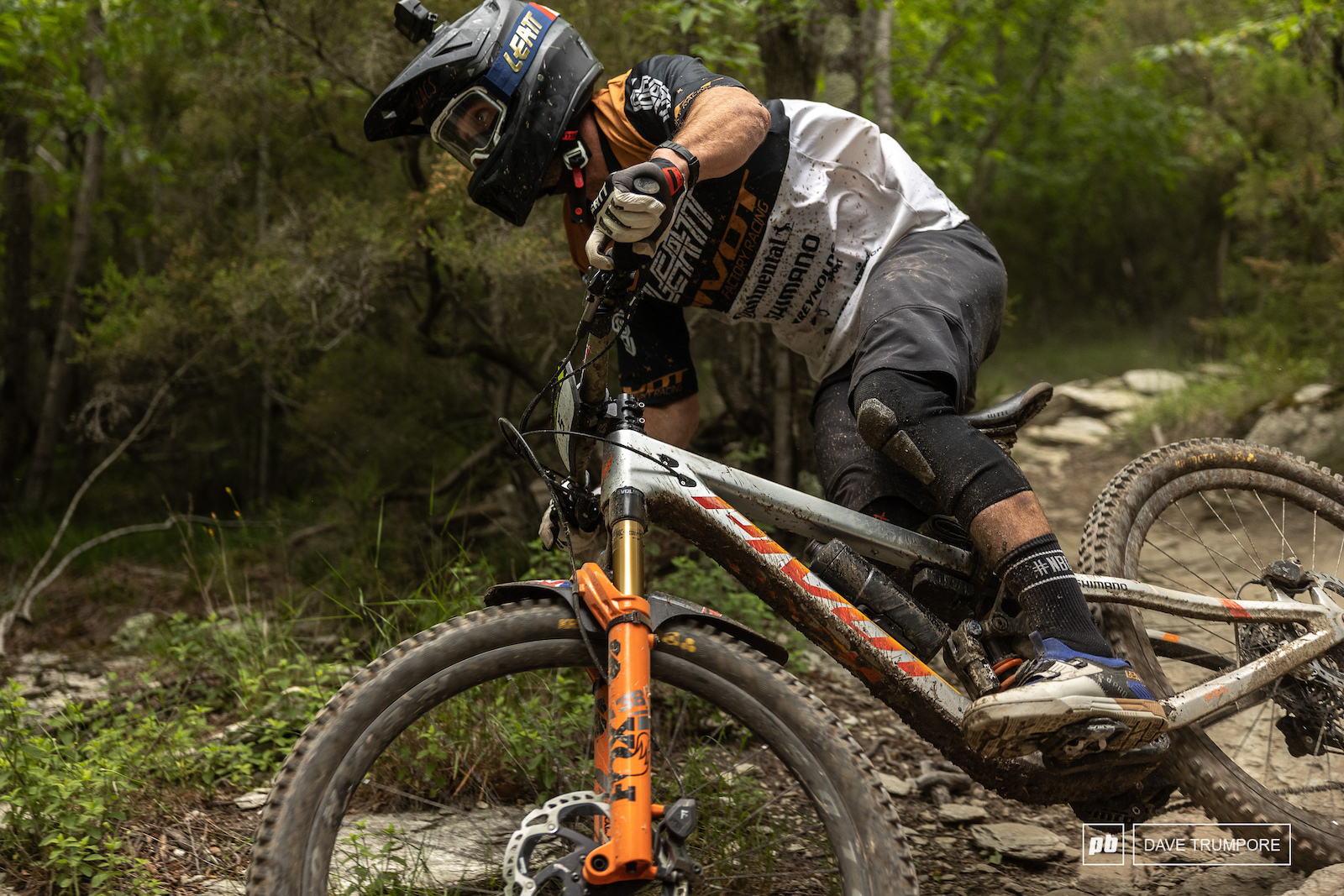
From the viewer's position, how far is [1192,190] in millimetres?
15281

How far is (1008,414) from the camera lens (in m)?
2.04

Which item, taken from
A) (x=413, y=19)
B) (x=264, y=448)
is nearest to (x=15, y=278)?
(x=264, y=448)

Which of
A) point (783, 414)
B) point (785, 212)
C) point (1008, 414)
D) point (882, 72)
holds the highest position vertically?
point (882, 72)

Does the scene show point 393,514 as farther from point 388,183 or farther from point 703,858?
point 703,858

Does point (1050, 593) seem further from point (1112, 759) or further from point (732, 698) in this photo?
point (732, 698)

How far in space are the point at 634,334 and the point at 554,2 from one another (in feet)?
9.96

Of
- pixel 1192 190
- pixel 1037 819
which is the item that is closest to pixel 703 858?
pixel 1037 819

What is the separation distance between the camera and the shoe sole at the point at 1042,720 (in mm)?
1612

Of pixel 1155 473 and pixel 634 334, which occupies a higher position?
pixel 634 334

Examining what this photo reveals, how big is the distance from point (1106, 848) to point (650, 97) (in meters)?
2.26

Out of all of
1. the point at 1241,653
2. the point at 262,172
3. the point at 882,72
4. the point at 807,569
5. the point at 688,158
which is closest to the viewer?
the point at 688,158

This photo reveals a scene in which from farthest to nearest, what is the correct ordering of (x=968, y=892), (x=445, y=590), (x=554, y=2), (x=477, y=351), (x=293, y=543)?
(x=293, y=543)
(x=477, y=351)
(x=554, y=2)
(x=445, y=590)
(x=968, y=892)

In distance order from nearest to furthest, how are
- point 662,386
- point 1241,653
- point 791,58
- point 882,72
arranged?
point 1241,653 → point 662,386 → point 791,58 → point 882,72

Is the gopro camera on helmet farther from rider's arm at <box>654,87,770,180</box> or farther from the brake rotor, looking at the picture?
the brake rotor
